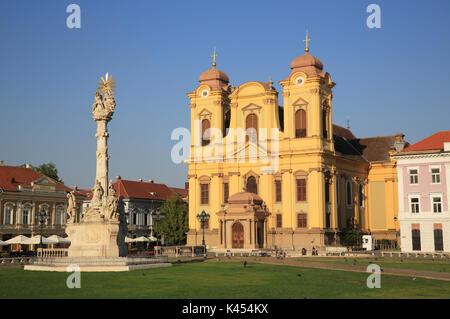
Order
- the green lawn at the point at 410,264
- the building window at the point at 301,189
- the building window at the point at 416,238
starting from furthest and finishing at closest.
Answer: the building window at the point at 301,189 → the building window at the point at 416,238 → the green lawn at the point at 410,264

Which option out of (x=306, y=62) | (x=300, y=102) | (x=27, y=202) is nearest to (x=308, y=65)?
(x=306, y=62)

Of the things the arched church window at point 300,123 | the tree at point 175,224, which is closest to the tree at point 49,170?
the tree at point 175,224

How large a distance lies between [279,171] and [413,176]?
48.7ft

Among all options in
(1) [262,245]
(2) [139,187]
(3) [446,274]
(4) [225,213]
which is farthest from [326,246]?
(2) [139,187]

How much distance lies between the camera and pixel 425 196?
57.7 m

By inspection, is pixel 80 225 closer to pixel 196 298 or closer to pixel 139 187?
pixel 196 298

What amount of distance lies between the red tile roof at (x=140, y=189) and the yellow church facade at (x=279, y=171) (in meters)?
20.6

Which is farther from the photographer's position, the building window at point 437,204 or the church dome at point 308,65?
the church dome at point 308,65

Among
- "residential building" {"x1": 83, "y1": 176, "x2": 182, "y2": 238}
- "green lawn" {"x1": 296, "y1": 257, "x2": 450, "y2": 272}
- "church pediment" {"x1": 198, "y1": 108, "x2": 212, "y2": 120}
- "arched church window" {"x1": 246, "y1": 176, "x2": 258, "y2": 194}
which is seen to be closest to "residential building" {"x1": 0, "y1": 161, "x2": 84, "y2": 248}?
"residential building" {"x1": 83, "y1": 176, "x2": 182, "y2": 238}

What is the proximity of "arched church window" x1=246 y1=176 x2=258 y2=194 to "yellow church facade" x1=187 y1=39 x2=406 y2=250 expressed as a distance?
0.12 m

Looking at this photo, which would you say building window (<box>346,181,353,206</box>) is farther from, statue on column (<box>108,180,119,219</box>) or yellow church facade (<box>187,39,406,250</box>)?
statue on column (<box>108,180,119,219</box>)

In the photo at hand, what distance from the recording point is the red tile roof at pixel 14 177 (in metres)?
70.8

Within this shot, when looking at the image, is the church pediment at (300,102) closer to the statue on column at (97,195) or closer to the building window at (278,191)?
the building window at (278,191)

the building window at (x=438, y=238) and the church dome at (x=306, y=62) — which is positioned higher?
the church dome at (x=306, y=62)
